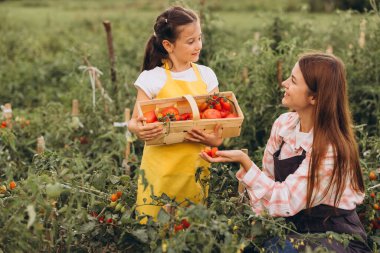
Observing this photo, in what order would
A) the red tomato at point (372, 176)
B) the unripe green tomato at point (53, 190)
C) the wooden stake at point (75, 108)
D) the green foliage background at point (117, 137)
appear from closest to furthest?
the unripe green tomato at point (53, 190)
the green foliage background at point (117, 137)
the red tomato at point (372, 176)
the wooden stake at point (75, 108)

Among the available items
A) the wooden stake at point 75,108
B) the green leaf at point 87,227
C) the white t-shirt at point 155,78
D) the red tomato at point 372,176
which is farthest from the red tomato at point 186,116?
the wooden stake at point 75,108

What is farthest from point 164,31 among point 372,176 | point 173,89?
point 372,176

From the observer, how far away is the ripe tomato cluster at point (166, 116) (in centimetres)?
255

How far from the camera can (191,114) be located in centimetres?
265

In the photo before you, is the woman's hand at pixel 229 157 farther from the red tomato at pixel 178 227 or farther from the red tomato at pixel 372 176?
the red tomato at pixel 372 176

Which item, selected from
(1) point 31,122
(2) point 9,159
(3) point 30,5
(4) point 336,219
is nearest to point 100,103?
(1) point 31,122

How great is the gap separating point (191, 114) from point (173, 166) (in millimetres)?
263

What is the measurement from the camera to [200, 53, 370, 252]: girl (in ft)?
8.17

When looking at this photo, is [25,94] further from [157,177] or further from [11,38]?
[157,177]

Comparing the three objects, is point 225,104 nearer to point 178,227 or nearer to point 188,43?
point 188,43

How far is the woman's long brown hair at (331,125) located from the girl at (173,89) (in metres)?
0.46

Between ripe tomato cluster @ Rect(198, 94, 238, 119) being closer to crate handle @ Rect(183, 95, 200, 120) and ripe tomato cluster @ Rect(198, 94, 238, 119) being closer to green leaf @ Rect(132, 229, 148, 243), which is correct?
crate handle @ Rect(183, 95, 200, 120)

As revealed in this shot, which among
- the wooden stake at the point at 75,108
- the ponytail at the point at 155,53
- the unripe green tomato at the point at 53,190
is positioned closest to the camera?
the unripe green tomato at the point at 53,190

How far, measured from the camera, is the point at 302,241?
2326 mm
